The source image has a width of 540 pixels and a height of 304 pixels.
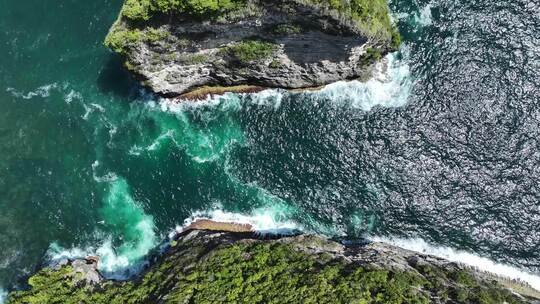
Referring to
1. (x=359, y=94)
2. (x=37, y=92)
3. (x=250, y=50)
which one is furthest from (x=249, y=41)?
(x=37, y=92)

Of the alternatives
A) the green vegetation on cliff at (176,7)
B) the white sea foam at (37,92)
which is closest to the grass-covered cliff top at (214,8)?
the green vegetation on cliff at (176,7)

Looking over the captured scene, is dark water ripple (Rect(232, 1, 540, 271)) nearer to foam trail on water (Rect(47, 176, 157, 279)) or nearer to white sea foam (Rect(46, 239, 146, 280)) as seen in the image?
foam trail on water (Rect(47, 176, 157, 279))

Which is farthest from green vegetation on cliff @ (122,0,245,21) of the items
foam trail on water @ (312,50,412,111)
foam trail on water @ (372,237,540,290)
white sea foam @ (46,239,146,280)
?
foam trail on water @ (372,237,540,290)

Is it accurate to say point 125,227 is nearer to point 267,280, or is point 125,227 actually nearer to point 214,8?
point 267,280

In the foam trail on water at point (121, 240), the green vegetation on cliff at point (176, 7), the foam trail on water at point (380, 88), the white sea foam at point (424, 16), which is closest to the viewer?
the green vegetation on cliff at point (176, 7)

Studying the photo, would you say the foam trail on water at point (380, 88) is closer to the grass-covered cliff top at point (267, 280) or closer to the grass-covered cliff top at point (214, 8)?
the grass-covered cliff top at point (214, 8)

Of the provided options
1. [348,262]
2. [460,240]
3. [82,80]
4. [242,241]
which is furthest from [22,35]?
[460,240]
